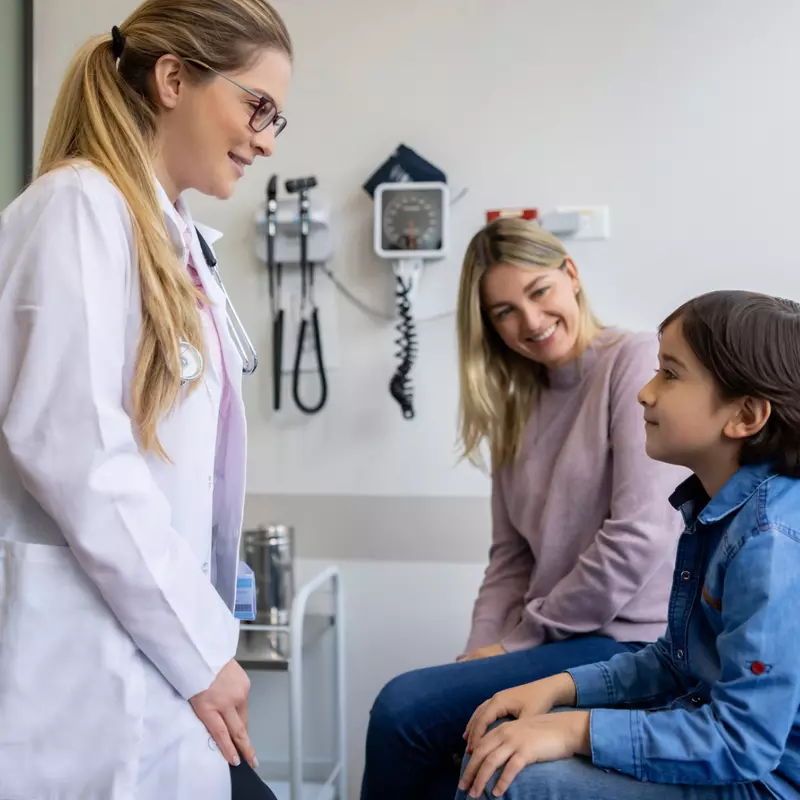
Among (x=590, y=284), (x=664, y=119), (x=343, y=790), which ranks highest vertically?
(x=664, y=119)

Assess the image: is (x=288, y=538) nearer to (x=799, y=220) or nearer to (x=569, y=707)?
(x=569, y=707)

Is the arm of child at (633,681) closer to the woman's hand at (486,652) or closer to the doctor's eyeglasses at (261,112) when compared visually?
the woman's hand at (486,652)

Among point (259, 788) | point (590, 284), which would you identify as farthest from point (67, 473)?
point (590, 284)

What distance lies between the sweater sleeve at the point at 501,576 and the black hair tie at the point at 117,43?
105 cm

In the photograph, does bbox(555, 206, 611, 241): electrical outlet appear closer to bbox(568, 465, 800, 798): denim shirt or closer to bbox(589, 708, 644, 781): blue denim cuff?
bbox(568, 465, 800, 798): denim shirt

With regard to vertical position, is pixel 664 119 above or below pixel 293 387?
above

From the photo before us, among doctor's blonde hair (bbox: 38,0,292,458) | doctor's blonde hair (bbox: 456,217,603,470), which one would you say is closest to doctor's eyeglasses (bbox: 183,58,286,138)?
doctor's blonde hair (bbox: 38,0,292,458)

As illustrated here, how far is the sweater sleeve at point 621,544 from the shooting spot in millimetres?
1441

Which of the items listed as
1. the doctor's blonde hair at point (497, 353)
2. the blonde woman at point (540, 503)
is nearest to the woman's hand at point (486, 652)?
the blonde woman at point (540, 503)

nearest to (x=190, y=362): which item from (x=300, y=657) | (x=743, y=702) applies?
(x=743, y=702)

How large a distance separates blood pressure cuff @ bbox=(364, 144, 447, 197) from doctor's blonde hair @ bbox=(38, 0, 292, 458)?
1.06 metres

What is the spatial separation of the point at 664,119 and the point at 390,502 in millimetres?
1125

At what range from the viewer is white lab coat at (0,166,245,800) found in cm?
82

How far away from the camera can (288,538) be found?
6.79 feet
